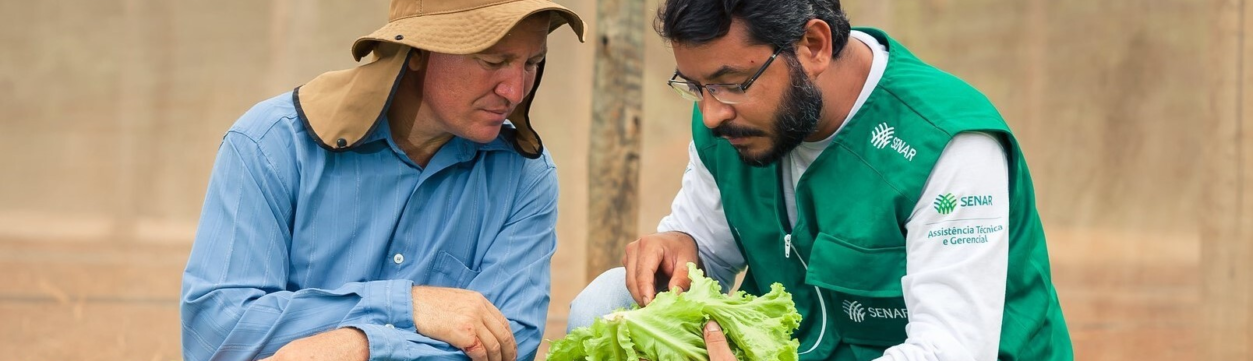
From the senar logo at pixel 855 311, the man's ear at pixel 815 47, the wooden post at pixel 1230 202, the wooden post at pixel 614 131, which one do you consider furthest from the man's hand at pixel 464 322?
the wooden post at pixel 1230 202

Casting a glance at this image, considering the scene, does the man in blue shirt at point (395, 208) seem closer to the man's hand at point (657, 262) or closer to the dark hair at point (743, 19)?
the man's hand at point (657, 262)

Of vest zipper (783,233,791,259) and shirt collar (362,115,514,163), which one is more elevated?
shirt collar (362,115,514,163)

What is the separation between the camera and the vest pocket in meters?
2.86

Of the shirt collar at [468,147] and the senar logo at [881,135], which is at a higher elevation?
the senar logo at [881,135]

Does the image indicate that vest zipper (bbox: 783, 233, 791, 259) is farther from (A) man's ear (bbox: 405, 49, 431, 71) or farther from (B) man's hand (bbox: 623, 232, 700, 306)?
(A) man's ear (bbox: 405, 49, 431, 71)

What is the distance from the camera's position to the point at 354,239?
314 cm

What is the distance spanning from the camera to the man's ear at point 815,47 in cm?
286

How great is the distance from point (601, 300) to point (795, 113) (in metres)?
0.78

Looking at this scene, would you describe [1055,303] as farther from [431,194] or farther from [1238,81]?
[1238,81]

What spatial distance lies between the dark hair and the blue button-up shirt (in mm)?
704

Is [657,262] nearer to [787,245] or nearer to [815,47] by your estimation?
[787,245]

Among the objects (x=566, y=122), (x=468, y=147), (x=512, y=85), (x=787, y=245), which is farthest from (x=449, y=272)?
(x=566, y=122)

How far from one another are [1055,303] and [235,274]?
2.07m

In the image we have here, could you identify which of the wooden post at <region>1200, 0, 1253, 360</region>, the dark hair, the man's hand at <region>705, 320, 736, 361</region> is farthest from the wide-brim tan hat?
the wooden post at <region>1200, 0, 1253, 360</region>
